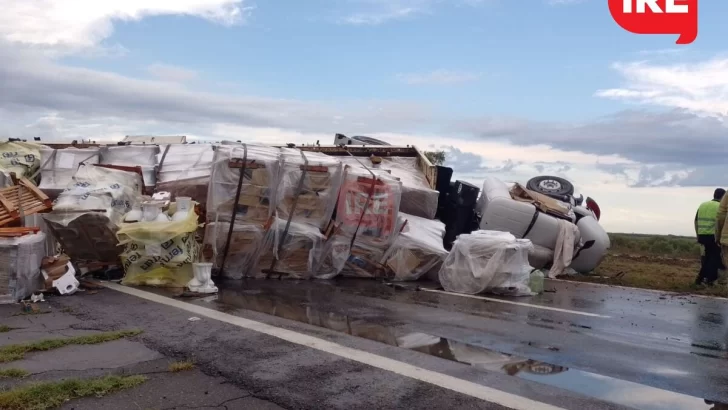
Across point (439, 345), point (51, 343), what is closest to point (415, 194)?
point (439, 345)

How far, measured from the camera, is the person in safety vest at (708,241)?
11.0 metres

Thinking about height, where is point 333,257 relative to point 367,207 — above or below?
below

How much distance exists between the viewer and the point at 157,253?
867 cm

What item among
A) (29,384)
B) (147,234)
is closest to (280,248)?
(147,234)

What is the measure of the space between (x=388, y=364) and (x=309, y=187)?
5.56 meters

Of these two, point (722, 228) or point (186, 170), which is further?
point (186, 170)

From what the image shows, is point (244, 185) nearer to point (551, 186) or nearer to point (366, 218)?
point (366, 218)

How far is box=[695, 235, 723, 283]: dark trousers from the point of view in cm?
1102

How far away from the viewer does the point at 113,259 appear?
9367 millimetres

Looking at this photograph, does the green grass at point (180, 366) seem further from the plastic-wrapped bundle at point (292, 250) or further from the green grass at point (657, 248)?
the green grass at point (657, 248)

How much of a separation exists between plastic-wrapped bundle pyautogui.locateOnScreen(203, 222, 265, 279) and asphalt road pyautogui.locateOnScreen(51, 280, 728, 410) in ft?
2.93

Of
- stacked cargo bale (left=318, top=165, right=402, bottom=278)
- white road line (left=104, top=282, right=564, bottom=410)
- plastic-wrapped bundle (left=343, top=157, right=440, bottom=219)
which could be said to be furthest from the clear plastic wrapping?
plastic-wrapped bundle (left=343, top=157, right=440, bottom=219)

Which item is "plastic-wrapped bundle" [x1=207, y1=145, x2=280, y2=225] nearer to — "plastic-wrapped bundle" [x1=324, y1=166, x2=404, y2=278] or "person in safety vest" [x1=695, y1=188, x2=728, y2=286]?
"plastic-wrapped bundle" [x1=324, y1=166, x2=404, y2=278]

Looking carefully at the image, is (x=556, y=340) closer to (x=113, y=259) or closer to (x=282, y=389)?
(x=282, y=389)
